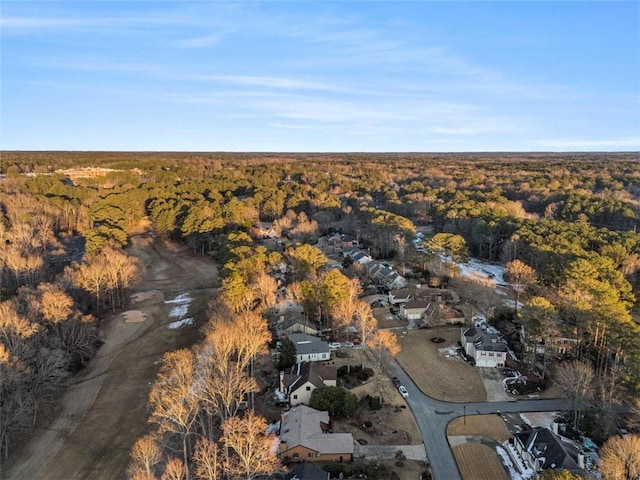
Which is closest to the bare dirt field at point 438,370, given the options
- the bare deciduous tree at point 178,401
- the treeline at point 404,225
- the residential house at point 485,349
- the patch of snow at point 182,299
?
the residential house at point 485,349

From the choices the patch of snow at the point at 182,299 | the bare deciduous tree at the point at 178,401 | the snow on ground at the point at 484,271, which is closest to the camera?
the bare deciduous tree at the point at 178,401

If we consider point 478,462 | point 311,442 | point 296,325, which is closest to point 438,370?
point 478,462

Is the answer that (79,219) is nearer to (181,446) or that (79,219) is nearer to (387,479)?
(181,446)

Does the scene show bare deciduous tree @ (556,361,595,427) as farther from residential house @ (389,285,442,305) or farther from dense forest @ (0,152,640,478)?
residential house @ (389,285,442,305)

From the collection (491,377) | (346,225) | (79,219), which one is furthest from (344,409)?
(79,219)

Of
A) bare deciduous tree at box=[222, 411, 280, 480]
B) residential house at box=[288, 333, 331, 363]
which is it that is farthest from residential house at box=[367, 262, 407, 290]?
bare deciduous tree at box=[222, 411, 280, 480]

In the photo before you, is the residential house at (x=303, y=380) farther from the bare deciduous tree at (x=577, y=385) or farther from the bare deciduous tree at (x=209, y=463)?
the bare deciduous tree at (x=577, y=385)
